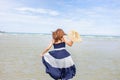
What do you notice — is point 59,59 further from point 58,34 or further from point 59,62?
point 58,34

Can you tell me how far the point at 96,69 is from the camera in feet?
48.9

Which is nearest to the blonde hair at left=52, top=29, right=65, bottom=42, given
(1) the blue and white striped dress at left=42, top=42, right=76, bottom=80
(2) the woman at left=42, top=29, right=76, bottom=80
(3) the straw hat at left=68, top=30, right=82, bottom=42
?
(2) the woman at left=42, top=29, right=76, bottom=80

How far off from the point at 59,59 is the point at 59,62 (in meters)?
0.09

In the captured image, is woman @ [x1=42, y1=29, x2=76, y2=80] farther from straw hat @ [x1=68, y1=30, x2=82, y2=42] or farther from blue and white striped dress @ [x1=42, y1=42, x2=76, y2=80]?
straw hat @ [x1=68, y1=30, x2=82, y2=42]

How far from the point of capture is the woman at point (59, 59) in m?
9.57

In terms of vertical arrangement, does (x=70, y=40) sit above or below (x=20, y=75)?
above

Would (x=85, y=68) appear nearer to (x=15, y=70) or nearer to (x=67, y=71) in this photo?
(x=15, y=70)

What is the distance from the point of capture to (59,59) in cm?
961

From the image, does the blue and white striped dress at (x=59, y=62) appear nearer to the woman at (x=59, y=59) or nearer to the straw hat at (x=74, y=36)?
the woman at (x=59, y=59)

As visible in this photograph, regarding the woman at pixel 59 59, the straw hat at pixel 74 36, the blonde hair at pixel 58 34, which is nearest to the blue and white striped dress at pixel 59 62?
the woman at pixel 59 59

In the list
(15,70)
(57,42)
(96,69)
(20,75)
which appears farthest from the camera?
(96,69)

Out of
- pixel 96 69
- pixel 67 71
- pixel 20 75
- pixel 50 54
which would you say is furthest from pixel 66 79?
pixel 96 69

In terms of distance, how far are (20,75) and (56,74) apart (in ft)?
10.5

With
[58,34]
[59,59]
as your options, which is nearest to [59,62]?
[59,59]
